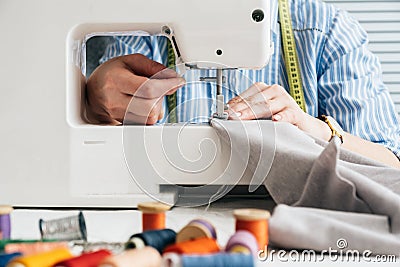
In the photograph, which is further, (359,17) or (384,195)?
(359,17)

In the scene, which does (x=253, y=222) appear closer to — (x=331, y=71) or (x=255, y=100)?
(x=255, y=100)

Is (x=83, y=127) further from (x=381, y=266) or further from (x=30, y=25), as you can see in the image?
(x=381, y=266)

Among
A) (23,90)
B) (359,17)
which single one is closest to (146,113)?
(23,90)

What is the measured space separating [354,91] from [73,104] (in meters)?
0.84

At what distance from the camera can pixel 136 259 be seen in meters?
0.64

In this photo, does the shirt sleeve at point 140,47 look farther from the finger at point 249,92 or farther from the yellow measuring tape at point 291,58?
the finger at point 249,92

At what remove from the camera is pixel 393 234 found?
83cm

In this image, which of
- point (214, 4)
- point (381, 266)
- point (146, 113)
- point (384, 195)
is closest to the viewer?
point (381, 266)

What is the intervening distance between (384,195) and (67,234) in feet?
1.36

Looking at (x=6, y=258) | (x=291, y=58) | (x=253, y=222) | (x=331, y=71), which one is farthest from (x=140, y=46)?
(x=6, y=258)

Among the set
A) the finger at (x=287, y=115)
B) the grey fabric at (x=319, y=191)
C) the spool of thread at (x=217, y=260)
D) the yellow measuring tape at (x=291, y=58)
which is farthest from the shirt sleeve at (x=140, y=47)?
the spool of thread at (x=217, y=260)

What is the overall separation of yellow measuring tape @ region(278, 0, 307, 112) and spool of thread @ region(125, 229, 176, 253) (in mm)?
1039

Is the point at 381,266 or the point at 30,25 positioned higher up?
the point at 30,25

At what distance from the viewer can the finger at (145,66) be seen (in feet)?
4.23
